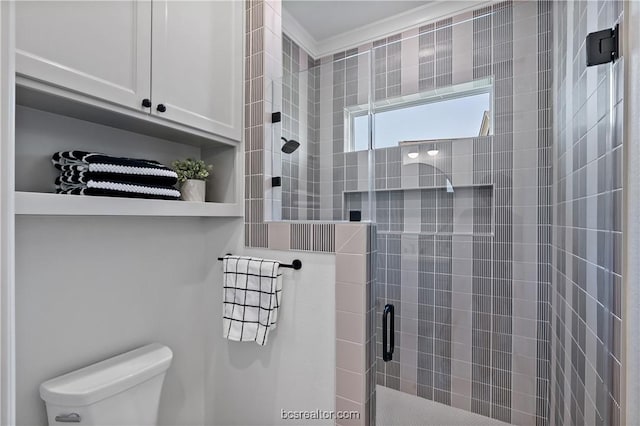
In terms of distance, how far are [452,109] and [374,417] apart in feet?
4.22

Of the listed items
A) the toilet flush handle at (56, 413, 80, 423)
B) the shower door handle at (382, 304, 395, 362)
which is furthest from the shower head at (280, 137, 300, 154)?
the toilet flush handle at (56, 413, 80, 423)

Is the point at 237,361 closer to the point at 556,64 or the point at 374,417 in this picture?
the point at 374,417

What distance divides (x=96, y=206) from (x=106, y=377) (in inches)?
25.7

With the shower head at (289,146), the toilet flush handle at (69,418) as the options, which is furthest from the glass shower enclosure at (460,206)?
the toilet flush handle at (69,418)

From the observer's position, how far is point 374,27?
2.23m

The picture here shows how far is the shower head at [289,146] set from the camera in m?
1.46

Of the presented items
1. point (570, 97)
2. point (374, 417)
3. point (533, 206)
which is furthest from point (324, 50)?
point (374, 417)

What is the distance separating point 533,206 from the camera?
125 centimetres

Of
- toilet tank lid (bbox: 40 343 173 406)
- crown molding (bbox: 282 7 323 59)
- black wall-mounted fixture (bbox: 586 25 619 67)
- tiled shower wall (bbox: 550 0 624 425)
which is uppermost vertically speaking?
crown molding (bbox: 282 7 323 59)

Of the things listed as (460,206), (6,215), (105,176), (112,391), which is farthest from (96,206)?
(460,206)

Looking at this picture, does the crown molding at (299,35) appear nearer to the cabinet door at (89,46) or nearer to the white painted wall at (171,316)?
the cabinet door at (89,46)

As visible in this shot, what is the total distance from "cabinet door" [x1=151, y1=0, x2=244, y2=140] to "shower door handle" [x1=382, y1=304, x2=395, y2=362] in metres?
1.05

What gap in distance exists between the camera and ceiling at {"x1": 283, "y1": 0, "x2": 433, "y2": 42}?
2023mm

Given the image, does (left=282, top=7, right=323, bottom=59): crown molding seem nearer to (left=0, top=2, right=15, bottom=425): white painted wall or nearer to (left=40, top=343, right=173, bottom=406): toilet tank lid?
(left=0, top=2, right=15, bottom=425): white painted wall
